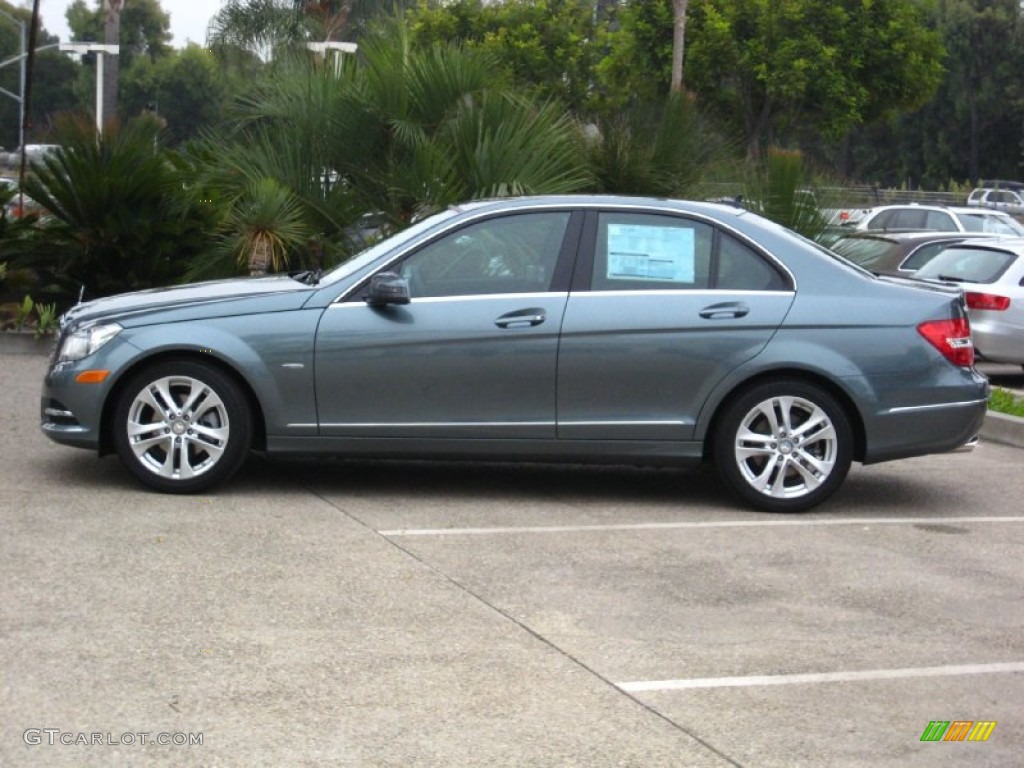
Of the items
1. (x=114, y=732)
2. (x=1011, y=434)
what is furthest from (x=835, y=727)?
(x=1011, y=434)

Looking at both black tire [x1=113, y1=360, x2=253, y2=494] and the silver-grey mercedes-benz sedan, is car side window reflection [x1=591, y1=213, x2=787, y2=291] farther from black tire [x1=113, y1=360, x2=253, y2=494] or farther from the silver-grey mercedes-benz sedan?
black tire [x1=113, y1=360, x2=253, y2=494]

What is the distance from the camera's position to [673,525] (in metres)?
8.14

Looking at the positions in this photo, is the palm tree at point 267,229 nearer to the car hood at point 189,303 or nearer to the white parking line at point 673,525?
the car hood at point 189,303

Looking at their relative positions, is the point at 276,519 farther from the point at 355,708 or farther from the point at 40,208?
the point at 40,208

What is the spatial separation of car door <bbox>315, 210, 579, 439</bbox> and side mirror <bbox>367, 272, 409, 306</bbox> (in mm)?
62

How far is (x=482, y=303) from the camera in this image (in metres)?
8.36

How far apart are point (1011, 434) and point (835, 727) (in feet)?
23.5

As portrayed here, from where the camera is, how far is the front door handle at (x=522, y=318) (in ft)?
27.3

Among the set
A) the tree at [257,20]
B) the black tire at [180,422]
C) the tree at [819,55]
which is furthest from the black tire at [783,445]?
the tree at [257,20]

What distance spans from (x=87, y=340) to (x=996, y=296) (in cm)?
988

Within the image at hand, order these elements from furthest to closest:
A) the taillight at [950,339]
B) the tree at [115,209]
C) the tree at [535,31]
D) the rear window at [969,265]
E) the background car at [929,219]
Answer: the tree at [535,31] → the background car at [929,219] → the rear window at [969,265] → the tree at [115,209] → the taillight at [950,339]

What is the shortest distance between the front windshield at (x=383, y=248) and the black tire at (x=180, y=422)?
2.78ft

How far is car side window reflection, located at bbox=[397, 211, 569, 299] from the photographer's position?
27.7ft

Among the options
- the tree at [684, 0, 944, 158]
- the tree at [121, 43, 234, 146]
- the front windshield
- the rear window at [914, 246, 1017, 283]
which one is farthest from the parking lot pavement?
the tree at [121, 43, 234, 146]
